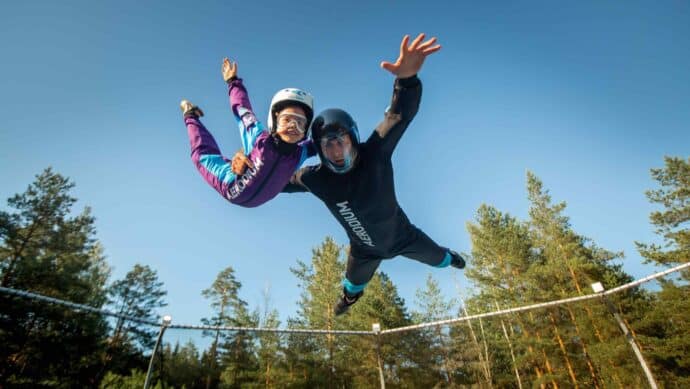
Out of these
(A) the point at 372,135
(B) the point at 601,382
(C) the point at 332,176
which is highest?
(A) the point at 372,135

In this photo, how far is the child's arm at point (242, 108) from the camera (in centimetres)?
242

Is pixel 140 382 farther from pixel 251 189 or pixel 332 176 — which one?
pixel 332 176

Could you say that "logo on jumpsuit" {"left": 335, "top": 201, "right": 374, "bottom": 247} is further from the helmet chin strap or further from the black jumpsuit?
the helmet chin strap

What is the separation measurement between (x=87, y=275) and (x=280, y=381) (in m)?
18.9

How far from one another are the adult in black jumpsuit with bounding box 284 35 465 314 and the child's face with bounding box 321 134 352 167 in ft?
0.07

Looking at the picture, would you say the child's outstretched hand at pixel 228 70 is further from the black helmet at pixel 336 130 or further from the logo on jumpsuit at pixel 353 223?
the logo on jumpsuit at pixel 353 223

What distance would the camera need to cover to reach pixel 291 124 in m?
2.24

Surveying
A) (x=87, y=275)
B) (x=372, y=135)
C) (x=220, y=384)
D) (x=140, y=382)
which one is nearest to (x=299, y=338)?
(x=220, y=384)

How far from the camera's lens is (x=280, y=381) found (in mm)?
3730

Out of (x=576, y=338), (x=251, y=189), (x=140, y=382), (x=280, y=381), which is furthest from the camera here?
(x=576, y=338)

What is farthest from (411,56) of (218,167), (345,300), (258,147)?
(345,300)

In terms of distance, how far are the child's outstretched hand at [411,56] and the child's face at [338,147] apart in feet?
1.89

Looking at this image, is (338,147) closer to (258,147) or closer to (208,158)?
(258,147)

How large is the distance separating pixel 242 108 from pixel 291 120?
600 mm
